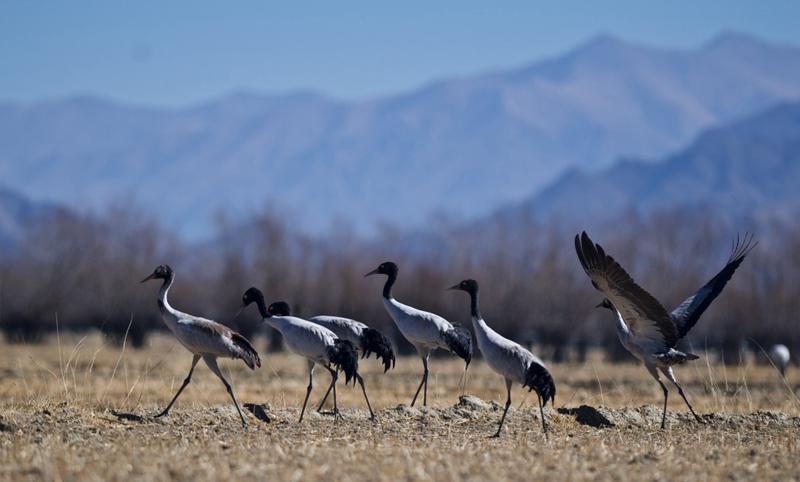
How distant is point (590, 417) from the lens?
601 inches

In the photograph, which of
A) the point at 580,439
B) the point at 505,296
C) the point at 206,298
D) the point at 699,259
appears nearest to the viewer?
the point at 580,439

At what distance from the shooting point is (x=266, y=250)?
55719 millimetres

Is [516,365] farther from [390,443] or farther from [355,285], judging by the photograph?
[355,285]

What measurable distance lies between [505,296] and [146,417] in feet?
130

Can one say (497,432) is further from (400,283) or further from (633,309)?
(400,283)

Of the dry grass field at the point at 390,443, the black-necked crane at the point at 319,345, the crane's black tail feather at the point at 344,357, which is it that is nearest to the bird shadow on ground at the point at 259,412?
the dry grass field at the point at 390,443

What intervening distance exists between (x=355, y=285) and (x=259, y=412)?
131 ft

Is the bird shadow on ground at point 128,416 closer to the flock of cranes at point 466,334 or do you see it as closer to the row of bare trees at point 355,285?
the flock of cranes at point 466,334

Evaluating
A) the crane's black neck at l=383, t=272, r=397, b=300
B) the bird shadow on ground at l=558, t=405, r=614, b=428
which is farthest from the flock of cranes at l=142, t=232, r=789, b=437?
the bird shadow on ground at l=558, t=405, r=614, b=428

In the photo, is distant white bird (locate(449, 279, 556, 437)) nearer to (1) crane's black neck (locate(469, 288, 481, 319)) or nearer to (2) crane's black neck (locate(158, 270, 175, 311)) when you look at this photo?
(1) crane's black neck (locate(469, 288, 481, 319))

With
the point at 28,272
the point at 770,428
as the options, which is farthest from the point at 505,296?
the point at 770,428

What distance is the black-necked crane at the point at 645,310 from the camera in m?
13.6

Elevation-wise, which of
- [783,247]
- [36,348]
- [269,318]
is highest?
[783,247]

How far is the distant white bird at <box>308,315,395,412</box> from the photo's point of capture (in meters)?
15.5
